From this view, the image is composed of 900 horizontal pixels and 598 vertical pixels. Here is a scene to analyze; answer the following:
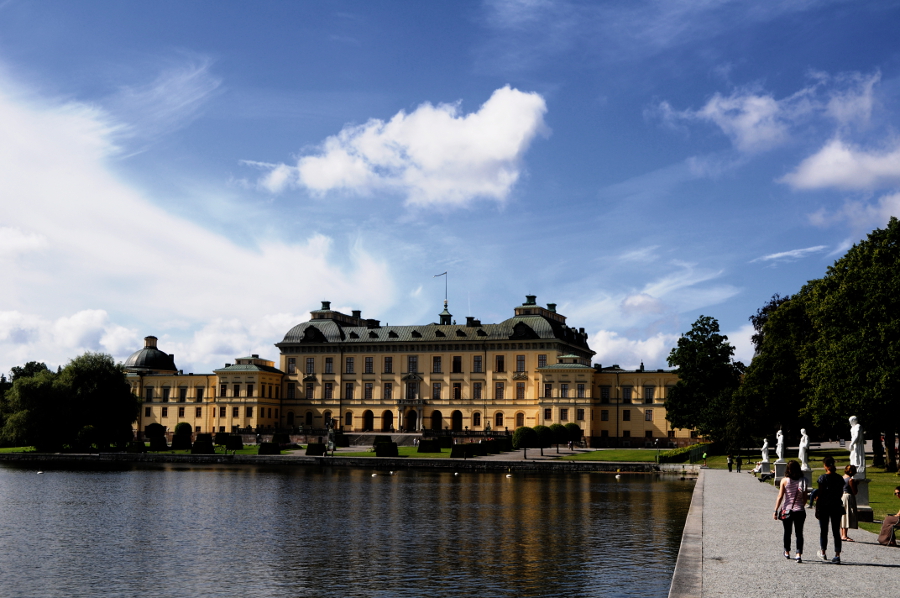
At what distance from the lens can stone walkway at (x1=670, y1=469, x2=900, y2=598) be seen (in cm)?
1398

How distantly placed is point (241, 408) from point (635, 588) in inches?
3716

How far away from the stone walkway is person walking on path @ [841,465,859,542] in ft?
0.84

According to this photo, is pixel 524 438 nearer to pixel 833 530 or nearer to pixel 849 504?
pixel 849 504

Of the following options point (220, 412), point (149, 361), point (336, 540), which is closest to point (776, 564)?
point (336, 540)

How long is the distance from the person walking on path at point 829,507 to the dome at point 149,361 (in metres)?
107

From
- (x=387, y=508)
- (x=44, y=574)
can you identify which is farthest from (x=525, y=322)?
(x=44, y=574)

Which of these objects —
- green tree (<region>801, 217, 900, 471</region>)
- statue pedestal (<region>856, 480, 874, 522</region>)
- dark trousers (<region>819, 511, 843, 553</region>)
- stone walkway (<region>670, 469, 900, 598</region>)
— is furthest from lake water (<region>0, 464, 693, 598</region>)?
green tree (<region>801, 217, 900, 471</region>)

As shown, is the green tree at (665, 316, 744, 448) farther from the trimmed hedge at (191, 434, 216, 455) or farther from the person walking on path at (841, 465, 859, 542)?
the person walking on path at (841, 465, 859, 542)

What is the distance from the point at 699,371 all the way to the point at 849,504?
181ft

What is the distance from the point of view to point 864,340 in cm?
4094

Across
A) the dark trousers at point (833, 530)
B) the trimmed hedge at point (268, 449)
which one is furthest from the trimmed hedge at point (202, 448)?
the dark trousers at point (833, 530)

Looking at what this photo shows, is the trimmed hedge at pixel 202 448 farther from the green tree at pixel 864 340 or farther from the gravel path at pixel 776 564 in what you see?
the gravel path at pixel 776 564

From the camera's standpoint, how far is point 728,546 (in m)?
18.8

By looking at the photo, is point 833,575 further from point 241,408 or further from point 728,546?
point 241,408
